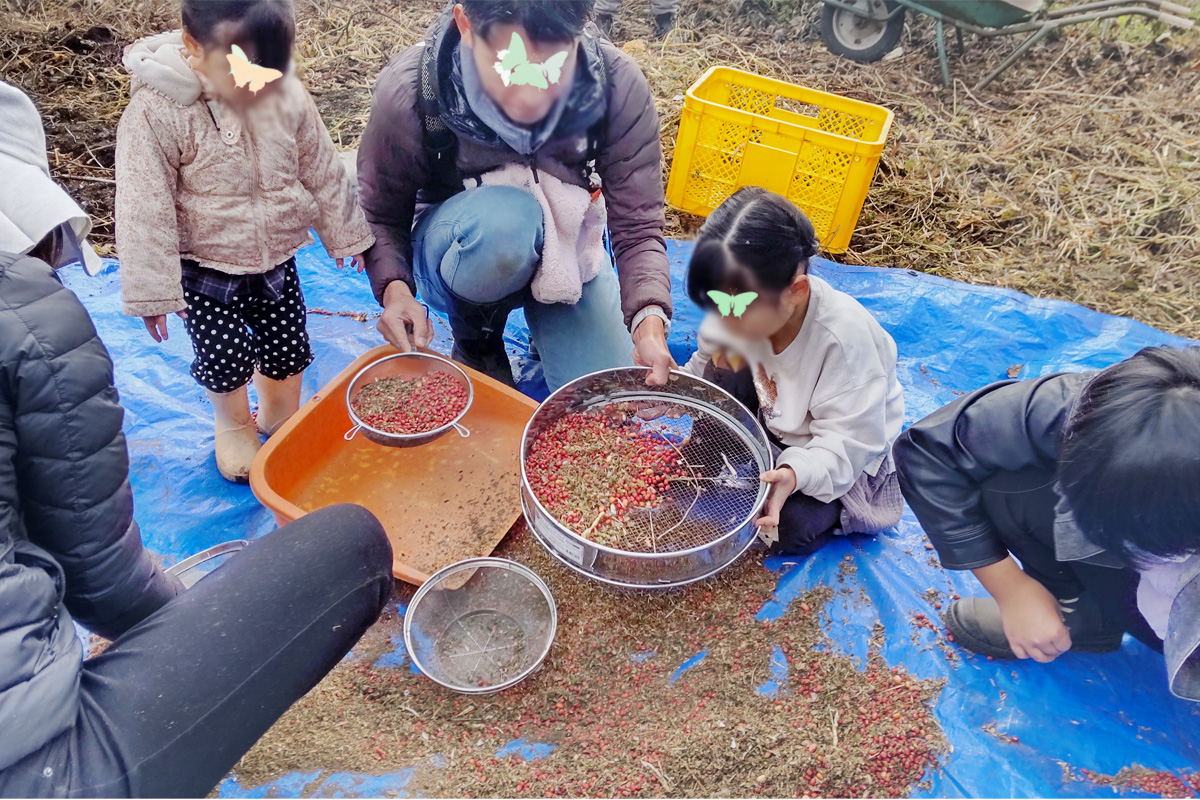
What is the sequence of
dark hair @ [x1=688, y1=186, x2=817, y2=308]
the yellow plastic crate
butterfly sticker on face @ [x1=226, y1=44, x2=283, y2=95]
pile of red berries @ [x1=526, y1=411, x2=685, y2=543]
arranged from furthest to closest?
the yellow plastic crate → pile of red berries @ [x1=526, y1=411, x2=685, y2=543] → dark hair @ [x1=688, y1=186, x2=817, y2=308] → butterfly sticker on face @ [x1=226, y1=44, x2=283, y2=95]

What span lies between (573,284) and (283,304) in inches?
33.6

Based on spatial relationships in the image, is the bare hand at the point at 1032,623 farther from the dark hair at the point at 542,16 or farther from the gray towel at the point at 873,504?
the dark hair at the point at 542,16

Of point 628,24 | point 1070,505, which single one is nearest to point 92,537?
point 1070,505

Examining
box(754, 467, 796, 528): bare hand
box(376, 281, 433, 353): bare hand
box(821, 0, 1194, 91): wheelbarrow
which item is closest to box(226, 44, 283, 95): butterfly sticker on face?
box(376, 281, 433, 353): bare hand

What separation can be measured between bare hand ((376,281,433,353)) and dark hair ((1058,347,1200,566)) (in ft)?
5.10

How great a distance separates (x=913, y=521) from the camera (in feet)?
7.40

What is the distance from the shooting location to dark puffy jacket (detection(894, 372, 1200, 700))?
1512mm

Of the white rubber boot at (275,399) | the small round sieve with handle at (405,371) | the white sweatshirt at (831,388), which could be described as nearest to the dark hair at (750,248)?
the white sweatshirt at (831,388)

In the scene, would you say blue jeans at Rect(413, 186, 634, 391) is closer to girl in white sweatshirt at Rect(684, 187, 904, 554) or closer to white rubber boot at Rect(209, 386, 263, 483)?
girl in white sweatshirt at Rect(684, 187, 904, 554)

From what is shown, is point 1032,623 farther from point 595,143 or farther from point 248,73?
point 248,73

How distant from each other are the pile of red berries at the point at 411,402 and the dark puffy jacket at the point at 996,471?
1203mm

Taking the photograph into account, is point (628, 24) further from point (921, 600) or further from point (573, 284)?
point (921, 600)

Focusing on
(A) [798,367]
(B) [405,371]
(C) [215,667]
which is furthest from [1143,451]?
(B) [405,371]

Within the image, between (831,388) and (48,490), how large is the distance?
5.40 ft
